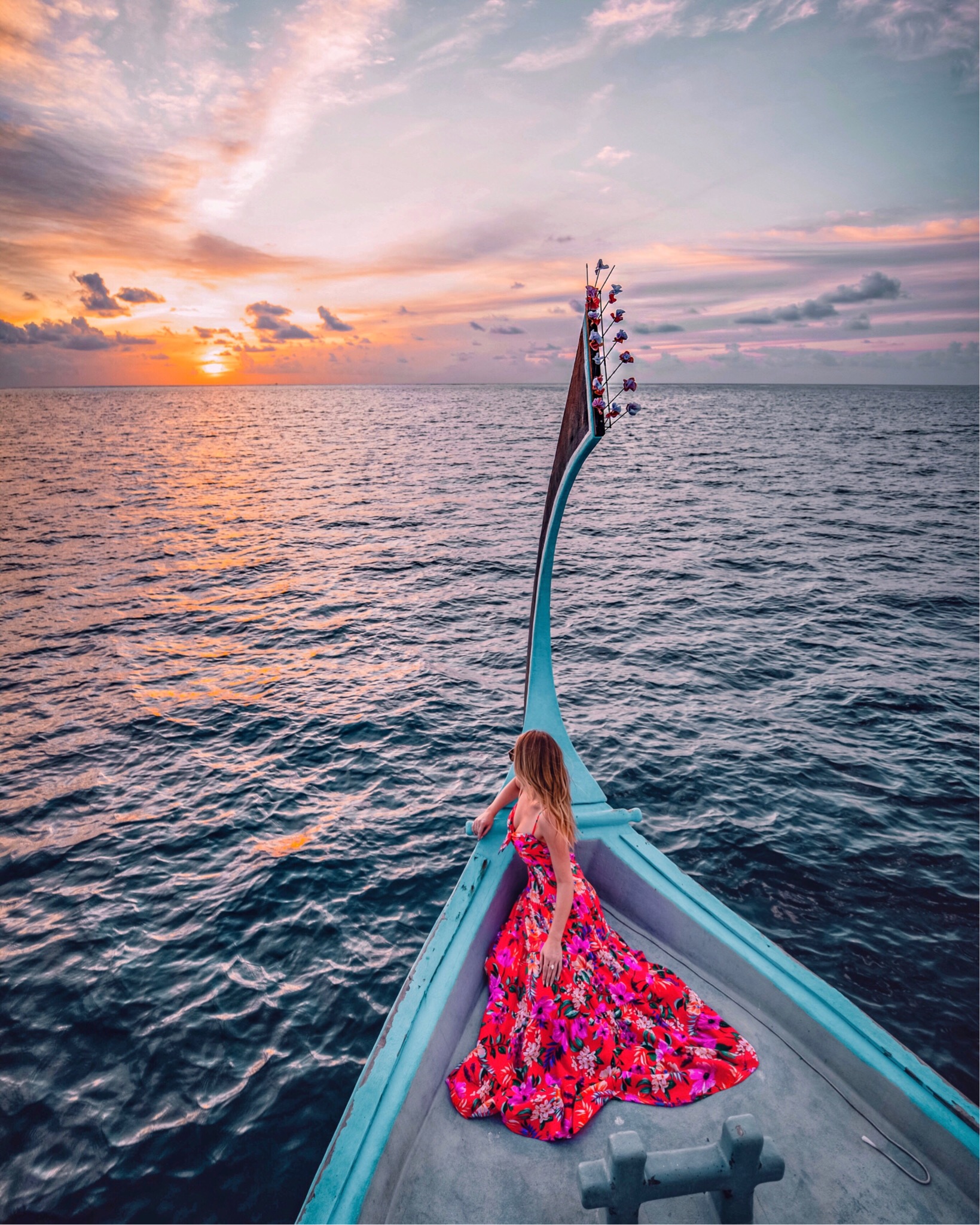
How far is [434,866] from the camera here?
8.16 m

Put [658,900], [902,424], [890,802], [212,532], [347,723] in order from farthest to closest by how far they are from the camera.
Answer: [902,424] < [212,532] < [347,723] < [890,802] < [658,900]

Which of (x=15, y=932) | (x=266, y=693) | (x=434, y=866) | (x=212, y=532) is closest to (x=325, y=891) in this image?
(x=434, y=866)

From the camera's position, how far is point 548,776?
170 inches

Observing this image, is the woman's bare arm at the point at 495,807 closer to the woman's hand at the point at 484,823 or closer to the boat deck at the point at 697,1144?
the woman's hand at the point at 484,823

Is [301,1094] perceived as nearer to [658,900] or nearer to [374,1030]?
[374,1030]

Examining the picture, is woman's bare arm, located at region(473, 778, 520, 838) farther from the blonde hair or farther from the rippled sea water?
the rippled sea water

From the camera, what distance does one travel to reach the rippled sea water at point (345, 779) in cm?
572

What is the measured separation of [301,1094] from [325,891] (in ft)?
7.89

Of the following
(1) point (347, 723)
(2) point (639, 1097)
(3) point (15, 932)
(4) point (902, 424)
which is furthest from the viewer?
(4) point (902, 424)

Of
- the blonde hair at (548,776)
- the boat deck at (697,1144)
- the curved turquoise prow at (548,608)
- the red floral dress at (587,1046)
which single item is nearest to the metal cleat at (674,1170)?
the boat deck at (697,1144)

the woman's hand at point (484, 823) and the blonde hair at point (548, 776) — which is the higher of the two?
the blonde hair at point (548, 776)

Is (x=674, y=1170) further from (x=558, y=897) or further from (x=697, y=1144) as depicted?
(x=558, y=897)

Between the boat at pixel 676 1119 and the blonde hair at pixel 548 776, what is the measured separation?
1412mm

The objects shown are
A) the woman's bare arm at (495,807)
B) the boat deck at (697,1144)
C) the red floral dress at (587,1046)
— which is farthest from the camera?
the woman's bare arm at (495,807)
